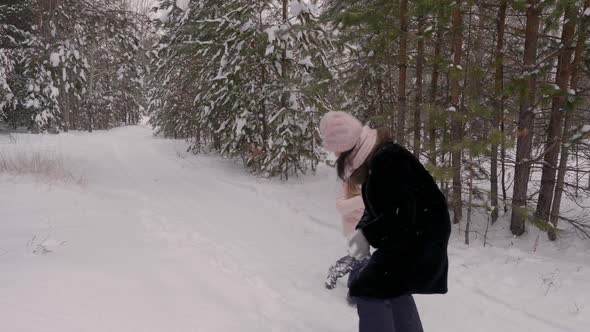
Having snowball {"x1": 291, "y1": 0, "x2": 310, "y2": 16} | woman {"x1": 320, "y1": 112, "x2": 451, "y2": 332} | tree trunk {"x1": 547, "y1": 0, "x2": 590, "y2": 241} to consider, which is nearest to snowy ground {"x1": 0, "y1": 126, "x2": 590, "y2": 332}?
tree trunk {"x1": 547, "y1": 0, "x2": 590, "y2": 241}

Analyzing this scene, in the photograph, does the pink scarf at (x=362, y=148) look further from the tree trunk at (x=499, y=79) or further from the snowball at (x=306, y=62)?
the snowball at (x=306, y=62)

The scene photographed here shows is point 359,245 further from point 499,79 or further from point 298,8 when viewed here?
point 298,8

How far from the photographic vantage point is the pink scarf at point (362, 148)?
96.7 inches

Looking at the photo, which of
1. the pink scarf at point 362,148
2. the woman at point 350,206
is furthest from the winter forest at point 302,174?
the pink scarf at point 362,148

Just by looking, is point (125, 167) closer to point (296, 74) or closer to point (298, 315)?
point (296, 74)

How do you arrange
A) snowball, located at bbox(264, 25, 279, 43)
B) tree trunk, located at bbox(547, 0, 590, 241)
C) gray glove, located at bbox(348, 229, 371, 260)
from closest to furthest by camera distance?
gray glove, located at bbox(348, 229, 371, 260) < tree trunk, located at bbox(547, 0, 590, 241) < snowball, located at bbox(264, 25, 279, 43)

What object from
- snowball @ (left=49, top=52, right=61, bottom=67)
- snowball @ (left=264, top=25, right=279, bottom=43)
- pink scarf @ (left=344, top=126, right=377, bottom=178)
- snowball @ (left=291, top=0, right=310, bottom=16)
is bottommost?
pink scarf @ (left=344, top=126, right=377, bottom=178)

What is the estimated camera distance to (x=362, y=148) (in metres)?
2.48

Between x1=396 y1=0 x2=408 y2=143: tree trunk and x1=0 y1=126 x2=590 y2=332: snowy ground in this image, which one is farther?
x1=396 y1=0 x2=408 y2=143: tree trunk

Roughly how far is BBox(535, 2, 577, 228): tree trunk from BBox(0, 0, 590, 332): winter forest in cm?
3

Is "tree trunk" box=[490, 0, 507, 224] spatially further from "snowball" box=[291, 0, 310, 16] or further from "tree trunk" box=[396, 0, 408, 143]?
"snowball" box=[291, 0, 310, 16]

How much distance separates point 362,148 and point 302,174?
10257 mm

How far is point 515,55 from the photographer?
25.5 ft

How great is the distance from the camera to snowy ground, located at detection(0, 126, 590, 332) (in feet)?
11.8
